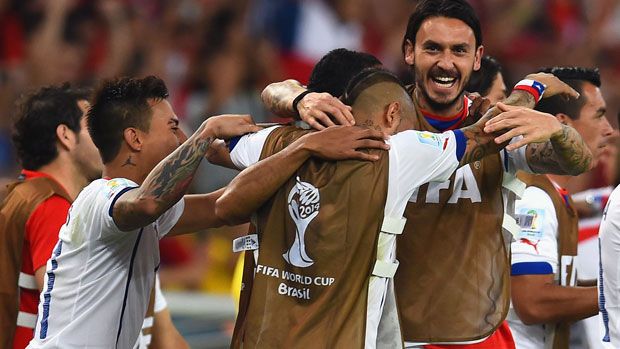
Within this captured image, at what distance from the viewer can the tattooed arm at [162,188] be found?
4555 millimetres

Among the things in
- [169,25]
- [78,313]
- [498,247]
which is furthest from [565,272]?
[169,25]

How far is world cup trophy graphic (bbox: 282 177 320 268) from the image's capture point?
430 cm

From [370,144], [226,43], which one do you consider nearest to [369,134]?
[370,144]

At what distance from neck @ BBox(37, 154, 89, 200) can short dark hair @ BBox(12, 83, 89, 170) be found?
3cm

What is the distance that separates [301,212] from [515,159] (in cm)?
109

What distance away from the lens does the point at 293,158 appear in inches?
170

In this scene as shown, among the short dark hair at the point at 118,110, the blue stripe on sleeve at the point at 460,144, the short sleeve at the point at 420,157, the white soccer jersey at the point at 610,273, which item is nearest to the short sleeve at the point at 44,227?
the short dark hair at the point at 118,110

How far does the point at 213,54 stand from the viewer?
40.7ft

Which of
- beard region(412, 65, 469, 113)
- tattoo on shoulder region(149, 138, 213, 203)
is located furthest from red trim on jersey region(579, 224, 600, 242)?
tattoo on shoulder region(149, 138, 213, 203)

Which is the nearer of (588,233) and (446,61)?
(446,61)

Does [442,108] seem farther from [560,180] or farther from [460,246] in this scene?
[560,180]

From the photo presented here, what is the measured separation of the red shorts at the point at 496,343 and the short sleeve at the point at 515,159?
69cm

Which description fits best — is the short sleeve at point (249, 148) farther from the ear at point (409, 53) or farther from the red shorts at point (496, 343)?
the red shorts at point (496, 343)

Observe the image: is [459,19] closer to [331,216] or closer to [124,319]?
[331,216]
